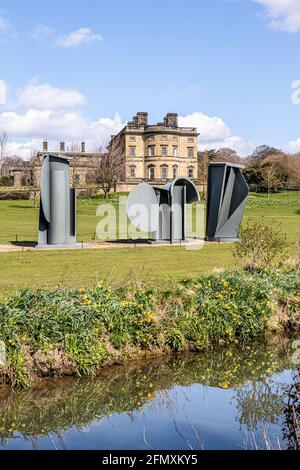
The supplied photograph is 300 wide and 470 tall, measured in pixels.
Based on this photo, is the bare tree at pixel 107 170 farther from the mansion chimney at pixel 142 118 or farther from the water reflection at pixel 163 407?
the water reflection at pixel 163 407

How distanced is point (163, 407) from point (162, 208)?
1484 centimetres

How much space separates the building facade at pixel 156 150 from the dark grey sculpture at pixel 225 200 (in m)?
53.0

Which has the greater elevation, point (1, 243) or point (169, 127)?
point (169, 127)

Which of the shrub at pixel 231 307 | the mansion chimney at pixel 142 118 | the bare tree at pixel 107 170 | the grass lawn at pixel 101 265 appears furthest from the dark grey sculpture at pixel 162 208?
the mansion chimney at pixel 142 118

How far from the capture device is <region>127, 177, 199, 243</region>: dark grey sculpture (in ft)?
70.7

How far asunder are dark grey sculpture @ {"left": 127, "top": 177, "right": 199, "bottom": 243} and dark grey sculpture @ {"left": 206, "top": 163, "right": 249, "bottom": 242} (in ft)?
2.95

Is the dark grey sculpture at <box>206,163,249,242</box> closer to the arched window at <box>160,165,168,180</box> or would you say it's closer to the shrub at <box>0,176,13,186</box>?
the shrub at <box>0,176,13,186</box>

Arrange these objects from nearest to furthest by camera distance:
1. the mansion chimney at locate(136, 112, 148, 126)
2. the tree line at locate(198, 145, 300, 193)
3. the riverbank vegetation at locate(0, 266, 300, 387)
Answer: the riverbank vegetation at locate(0, 266, 300, 387) < the tree line at locate(198, 145, 300, 193) < the mansion chimney at locate(136, 112, 148, 126)

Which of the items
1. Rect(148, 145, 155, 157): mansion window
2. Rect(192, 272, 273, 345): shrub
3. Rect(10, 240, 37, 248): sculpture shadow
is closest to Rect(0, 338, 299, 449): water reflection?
Rect(192, 272, 273, 345): shrub

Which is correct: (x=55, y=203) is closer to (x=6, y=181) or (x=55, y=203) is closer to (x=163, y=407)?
(x=163, y=407)

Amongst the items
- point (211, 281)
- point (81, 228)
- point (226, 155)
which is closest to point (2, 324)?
point (211, 281)

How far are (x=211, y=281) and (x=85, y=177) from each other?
5547 cm

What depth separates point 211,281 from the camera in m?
11.1

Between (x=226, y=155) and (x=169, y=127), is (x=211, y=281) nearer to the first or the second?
(x=169, y=127)
